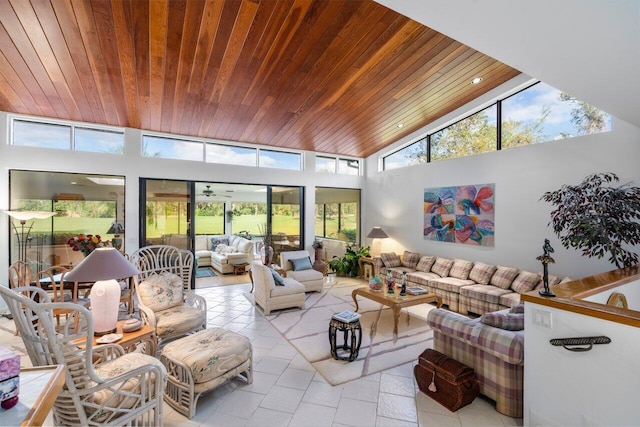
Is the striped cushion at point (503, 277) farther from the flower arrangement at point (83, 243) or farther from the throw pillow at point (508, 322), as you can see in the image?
the flower arrangement at point (83, 243)

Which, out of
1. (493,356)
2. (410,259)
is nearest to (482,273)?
(410,259)

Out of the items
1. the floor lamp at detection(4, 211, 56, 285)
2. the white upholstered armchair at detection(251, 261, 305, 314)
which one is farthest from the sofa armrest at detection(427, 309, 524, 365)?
the floor lamp at detection(4, 211, 56, 285)

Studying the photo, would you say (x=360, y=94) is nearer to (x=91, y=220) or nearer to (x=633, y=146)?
(x=633, y=146)

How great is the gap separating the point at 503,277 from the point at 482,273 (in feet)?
1.13

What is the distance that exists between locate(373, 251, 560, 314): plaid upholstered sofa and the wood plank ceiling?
122 inches

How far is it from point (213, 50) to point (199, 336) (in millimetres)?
3167

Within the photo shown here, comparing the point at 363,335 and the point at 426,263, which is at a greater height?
the point at 426,263

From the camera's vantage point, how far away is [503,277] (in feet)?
15.4

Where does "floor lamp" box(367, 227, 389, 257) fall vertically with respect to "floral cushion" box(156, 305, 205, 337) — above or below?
above

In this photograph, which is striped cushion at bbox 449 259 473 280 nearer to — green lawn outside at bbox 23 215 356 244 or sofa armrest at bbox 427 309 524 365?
sofa armrest at bbox 427 309 524 365

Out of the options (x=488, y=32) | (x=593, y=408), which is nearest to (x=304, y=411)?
(x=593, y=408)

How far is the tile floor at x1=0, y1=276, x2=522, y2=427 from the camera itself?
7.70 ft

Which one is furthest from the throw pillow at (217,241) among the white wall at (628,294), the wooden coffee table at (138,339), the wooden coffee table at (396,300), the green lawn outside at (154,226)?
the white wall at (628,294)

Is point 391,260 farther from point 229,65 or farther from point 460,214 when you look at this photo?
point 229,65
